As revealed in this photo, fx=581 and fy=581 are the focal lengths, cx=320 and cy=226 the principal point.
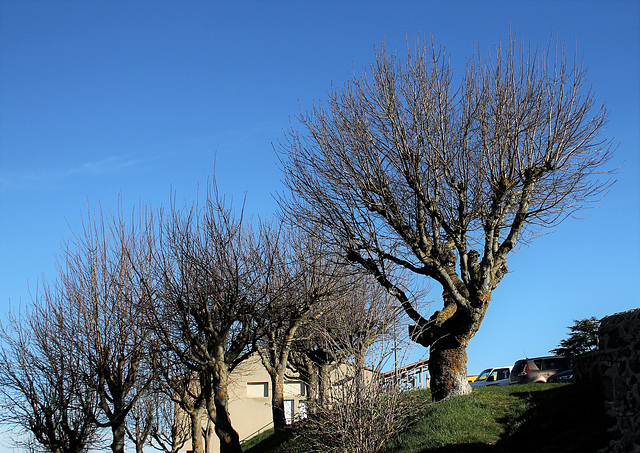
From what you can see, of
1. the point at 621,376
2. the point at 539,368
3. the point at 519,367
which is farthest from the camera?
the point at 519,367

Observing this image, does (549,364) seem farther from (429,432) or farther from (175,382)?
(175,382)

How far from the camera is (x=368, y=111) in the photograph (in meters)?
13.8

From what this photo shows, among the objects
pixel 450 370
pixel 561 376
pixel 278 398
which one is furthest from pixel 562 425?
pixel 278 398

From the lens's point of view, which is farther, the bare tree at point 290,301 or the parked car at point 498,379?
the parked car at point 498,379

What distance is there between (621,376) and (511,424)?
8.83 ft

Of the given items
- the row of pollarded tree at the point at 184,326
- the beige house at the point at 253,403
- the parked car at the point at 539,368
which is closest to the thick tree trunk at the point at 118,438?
the row of pollarded tree at the point at 184,326

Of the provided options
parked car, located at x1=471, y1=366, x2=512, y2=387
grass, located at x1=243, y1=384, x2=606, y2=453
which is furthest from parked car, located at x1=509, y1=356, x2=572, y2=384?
grass, located at x1=243, y1=384, x2=606, y2=453

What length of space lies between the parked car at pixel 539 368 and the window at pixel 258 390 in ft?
67.2

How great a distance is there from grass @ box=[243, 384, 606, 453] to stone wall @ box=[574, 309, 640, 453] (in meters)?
0.45

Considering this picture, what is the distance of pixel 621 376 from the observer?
8633mm

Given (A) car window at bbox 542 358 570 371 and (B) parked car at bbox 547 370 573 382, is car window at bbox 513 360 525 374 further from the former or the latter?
(B) parked car at bbox 547 370 573 382

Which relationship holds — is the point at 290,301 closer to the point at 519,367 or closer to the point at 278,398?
the point at 278,398

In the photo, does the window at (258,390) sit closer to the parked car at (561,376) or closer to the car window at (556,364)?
the car window at (556,364)

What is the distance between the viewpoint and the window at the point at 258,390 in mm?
37062
